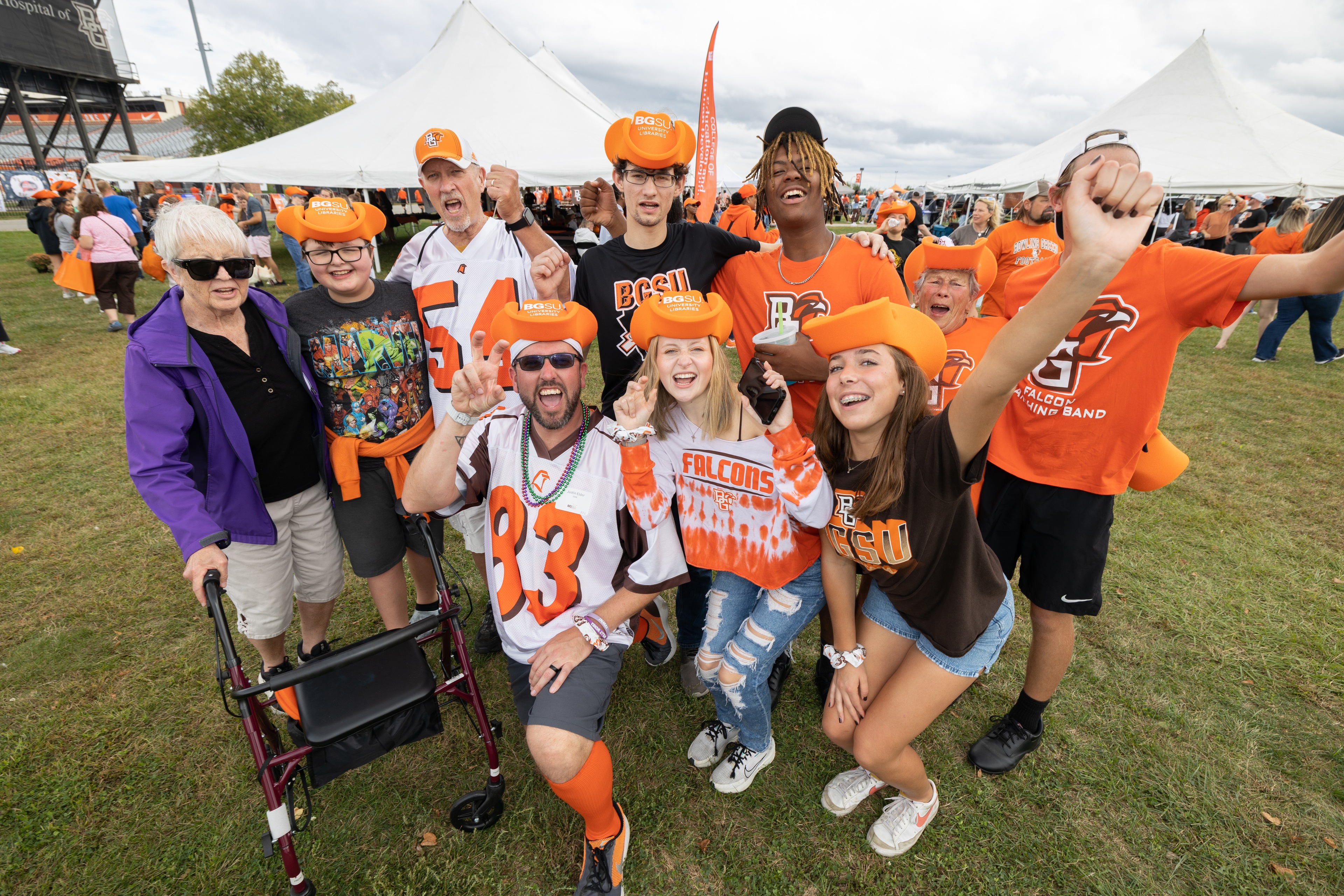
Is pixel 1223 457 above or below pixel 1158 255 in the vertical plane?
below

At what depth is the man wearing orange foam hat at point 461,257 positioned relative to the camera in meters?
3.20

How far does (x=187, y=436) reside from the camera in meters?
2.48

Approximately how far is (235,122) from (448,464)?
44423 millimetres

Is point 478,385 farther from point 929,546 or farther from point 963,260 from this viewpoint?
point 963,260

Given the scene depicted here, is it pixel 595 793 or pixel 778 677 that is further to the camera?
pixel 778 677

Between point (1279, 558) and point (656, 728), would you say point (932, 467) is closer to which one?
point (656, 728)

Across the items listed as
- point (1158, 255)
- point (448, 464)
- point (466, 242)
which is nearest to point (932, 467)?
point (1158, 255)

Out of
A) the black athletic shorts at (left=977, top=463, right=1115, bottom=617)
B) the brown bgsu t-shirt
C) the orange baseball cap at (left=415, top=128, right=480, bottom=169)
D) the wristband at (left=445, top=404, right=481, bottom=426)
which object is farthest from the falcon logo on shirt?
the orange baseball cap at (left=415, top=128, right=480, bottom=169)

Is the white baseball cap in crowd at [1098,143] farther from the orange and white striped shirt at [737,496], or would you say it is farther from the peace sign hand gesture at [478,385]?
the peace sign hand gesture at [478,385]

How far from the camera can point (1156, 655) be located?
3.61 m

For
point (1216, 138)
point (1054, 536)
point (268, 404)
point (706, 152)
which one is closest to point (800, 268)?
point (1054, 536)

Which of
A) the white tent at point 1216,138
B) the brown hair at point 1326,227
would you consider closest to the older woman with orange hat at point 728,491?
the brown hair at point 1326,227

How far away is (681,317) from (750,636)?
1.51 metres

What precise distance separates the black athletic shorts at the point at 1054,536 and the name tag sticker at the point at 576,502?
181 centimetres
